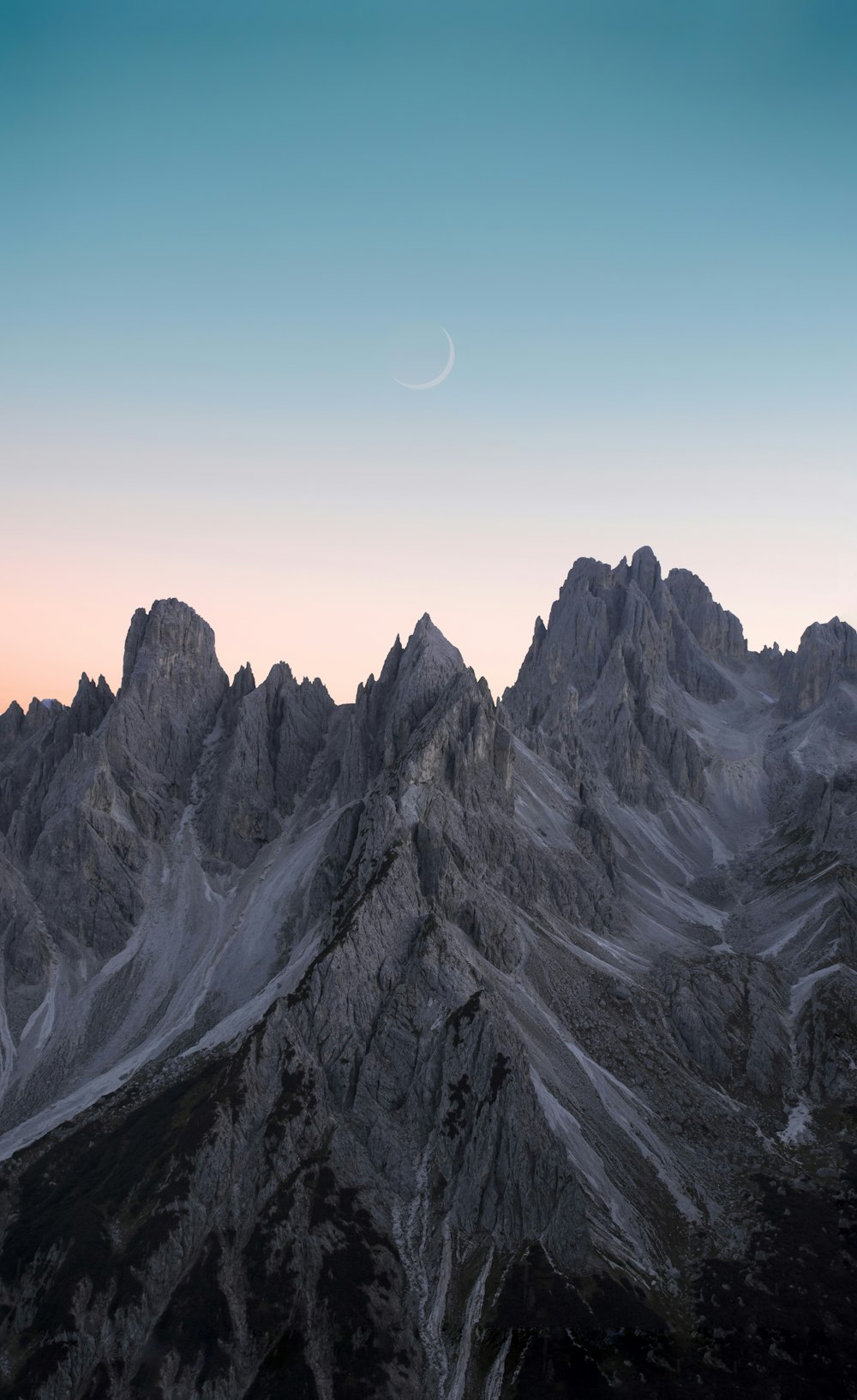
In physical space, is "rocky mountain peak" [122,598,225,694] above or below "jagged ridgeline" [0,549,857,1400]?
above

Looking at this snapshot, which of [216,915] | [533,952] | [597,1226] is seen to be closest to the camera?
[597,1226]

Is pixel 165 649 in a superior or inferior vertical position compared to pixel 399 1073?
superior

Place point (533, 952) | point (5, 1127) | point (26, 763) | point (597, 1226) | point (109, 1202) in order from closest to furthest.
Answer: point (597, 1226) < point (109, 1202) < point (5, 1127) < point (533, 952) < point (26, 763)

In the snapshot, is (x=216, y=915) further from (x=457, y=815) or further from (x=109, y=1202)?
(x=109, y=1202)

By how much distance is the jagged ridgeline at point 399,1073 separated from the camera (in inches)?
3182

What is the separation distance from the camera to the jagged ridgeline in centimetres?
8081

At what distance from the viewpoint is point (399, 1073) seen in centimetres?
10656

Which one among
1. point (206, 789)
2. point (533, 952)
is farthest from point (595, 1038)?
point (206, 789)

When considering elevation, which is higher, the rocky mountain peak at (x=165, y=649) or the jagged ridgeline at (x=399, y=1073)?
the rocky mountain peak at (x=165, y=649)

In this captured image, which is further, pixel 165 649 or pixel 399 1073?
pixel 165 649

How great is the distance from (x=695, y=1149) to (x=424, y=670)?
9560cm

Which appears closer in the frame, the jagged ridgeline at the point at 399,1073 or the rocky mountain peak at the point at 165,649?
the jagged ridgeline at the point at 399,1073

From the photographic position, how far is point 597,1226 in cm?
8869

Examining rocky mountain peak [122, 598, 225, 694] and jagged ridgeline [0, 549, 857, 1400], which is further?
rocky mountain peak [122, 598, 225, 694]
